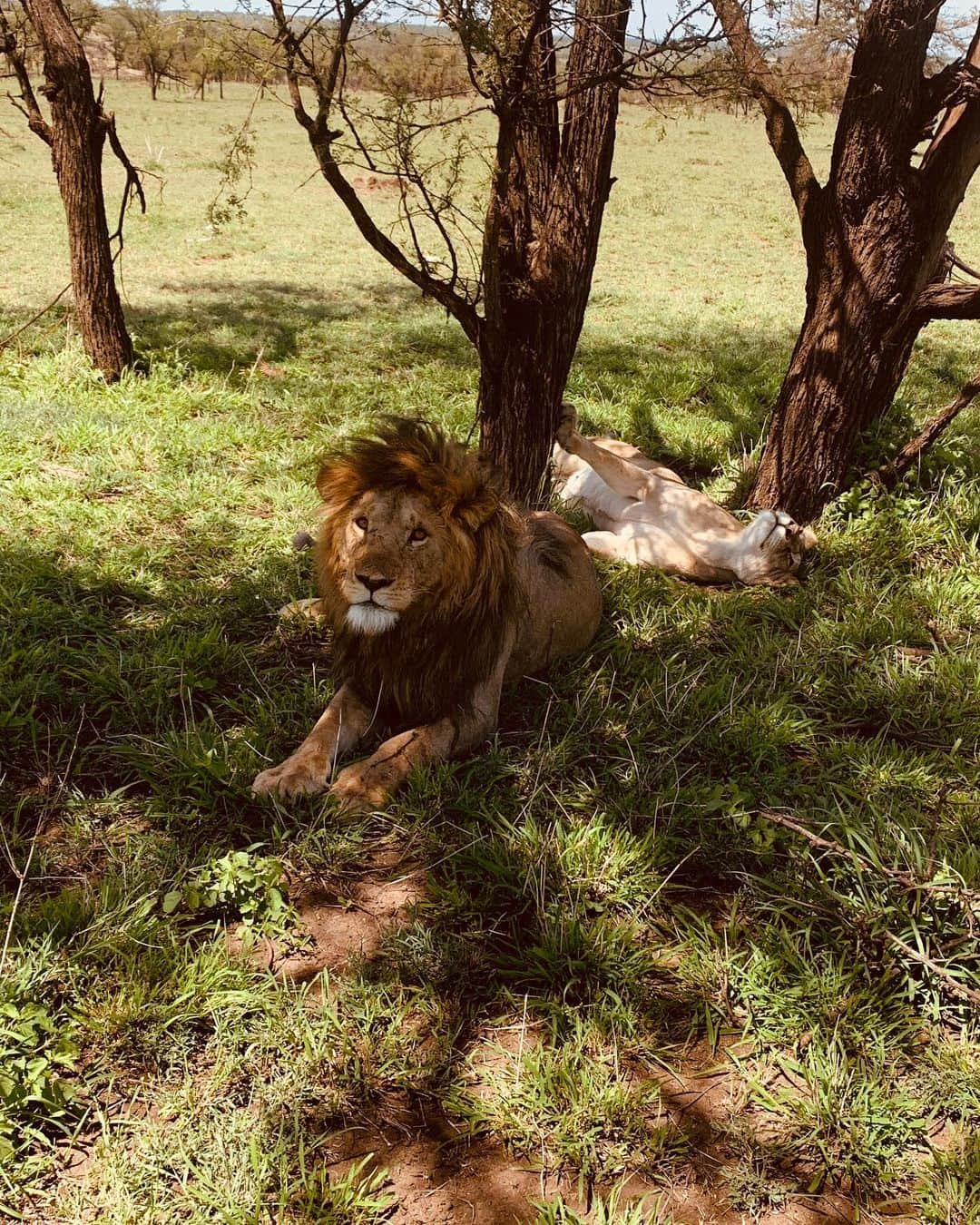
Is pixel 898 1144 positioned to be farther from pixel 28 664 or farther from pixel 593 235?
pixel 593 235

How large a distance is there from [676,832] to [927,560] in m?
2.70

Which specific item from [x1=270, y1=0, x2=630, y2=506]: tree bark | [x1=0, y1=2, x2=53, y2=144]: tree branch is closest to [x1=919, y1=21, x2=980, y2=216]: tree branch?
[x1=270, y1=0, x2=630, y2=506]: tree bark

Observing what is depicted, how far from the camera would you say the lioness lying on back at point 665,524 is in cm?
465

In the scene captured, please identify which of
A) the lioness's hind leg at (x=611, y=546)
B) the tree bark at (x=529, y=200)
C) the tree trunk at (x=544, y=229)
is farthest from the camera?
the lioness's hind leg at (x=611, y=546)

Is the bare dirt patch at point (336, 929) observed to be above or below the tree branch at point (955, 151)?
below

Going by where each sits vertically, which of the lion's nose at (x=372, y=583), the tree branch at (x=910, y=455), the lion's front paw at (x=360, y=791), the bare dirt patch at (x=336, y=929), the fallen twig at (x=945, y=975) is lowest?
the bare dirt patch at (x=336, y=929)

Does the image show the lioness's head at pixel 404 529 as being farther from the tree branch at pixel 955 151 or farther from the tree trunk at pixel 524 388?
the tree branch at pixel 955 151

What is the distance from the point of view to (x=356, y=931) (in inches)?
104

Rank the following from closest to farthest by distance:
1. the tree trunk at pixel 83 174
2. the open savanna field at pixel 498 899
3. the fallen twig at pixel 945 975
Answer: the open savanna field at pixel 498 899, the fallen twig at pixel 945 975, the tree trunk at pixel 83 174

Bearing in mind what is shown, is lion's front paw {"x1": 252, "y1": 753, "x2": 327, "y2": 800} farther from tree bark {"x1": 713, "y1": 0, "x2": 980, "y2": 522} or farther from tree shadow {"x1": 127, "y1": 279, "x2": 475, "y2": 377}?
tree shadow {"x1": 127, "y1": 279, "x2": 475, "y2": 377}

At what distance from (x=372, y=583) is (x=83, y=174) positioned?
562 cm

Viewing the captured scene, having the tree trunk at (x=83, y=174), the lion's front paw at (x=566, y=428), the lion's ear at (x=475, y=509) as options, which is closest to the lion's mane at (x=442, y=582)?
the lion's ear at (x=475, y=509)

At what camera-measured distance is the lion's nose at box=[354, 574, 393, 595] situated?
282 cm

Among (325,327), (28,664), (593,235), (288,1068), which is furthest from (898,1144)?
(325,327)
